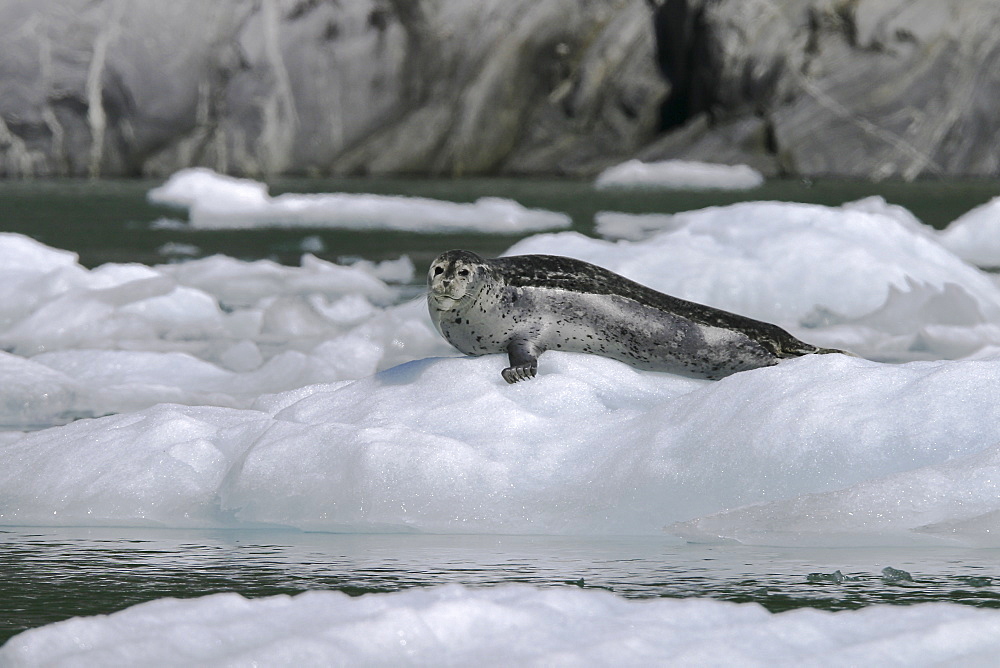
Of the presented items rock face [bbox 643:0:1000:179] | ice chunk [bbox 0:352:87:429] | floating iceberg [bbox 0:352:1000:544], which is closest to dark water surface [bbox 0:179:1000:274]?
rock face [bbox 643:0:1000:179]

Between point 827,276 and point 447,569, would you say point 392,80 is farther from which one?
point 447,569

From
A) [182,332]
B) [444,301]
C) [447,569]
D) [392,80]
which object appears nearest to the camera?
[447,569]

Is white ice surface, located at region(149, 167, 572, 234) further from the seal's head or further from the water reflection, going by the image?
the water reflection

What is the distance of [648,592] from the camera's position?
9.49 feet

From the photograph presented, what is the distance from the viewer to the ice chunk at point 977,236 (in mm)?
12242

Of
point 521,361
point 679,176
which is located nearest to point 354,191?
point 679,176

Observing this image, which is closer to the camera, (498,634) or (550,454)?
(498,634)

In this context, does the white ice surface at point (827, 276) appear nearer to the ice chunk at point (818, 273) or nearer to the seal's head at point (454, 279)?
the ice chunk at point (818, 273)

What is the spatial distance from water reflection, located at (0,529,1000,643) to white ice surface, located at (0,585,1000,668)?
31 centimetres

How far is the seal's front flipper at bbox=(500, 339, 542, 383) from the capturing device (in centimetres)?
436

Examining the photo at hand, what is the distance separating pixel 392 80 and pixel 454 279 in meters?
31.3

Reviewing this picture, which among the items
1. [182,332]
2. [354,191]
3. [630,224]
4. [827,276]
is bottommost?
[182,332]

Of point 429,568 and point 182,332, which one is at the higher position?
point 182,332

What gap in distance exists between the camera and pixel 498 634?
2410mm
